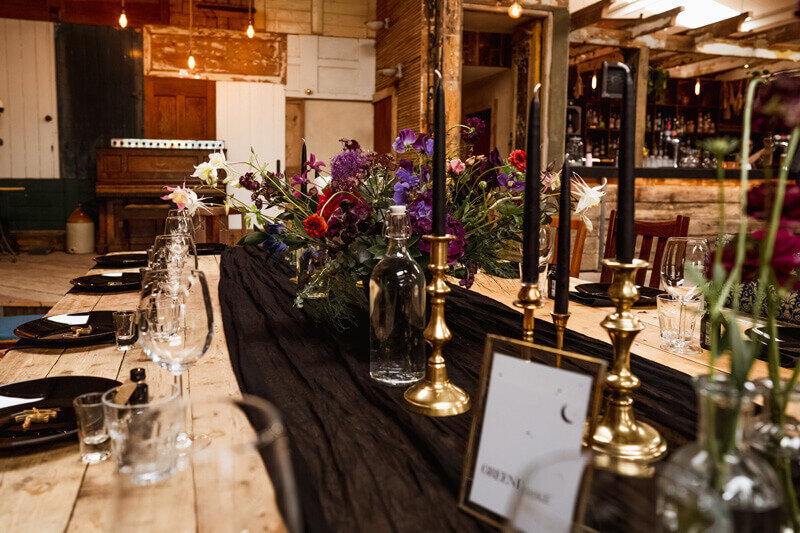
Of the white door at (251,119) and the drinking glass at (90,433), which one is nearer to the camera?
the drinking glass at (90,433)

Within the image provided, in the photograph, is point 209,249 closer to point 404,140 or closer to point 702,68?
point 404,140

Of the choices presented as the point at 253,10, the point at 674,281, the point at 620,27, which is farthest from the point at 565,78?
the point at 674,281

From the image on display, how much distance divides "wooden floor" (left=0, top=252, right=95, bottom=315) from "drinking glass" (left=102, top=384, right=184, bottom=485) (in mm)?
3894

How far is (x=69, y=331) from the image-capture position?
1424mm

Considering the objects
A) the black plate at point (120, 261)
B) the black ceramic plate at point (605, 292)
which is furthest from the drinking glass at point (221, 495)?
the black plate at point (120, 261)

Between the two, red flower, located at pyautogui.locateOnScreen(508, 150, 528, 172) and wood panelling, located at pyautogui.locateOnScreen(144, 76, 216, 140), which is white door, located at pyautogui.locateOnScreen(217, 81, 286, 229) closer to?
wood panelling, located at pyautogui.locateOnScreen(144, 76, 216, 140)

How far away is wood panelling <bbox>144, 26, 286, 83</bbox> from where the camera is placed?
7301mm

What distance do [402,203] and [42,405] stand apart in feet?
2.26

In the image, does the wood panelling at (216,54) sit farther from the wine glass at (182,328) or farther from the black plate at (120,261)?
the wine glass at (182,328)

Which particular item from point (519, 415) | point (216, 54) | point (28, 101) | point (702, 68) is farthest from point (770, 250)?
point (702, 68)

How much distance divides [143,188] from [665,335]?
631 centimetres

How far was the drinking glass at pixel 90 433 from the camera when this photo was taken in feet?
2.59

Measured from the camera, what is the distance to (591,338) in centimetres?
131

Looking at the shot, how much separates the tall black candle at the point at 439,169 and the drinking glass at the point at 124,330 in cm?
81
